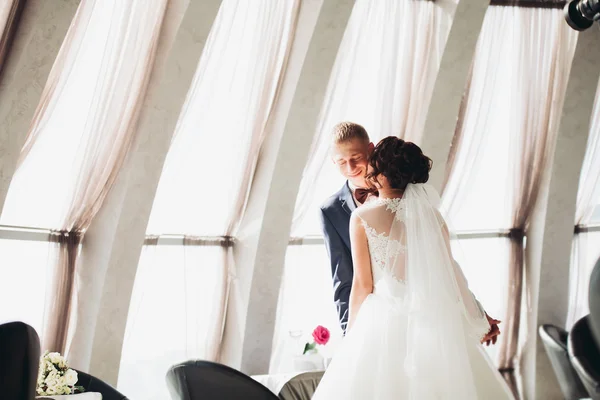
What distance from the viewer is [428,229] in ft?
9.39

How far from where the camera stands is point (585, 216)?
6.73 meters

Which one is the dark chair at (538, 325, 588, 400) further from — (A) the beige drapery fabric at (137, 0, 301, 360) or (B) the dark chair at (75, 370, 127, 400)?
(B) the dark chair at (75, 370, 127, 400)

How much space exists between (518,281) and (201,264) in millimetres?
3606

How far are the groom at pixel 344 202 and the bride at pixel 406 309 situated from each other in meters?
0.47

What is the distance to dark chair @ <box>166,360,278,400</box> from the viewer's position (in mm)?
3314

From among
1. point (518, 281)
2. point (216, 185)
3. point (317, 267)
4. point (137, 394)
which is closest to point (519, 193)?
point (518, 281)

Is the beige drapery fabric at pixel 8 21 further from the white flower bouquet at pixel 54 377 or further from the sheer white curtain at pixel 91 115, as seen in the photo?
the white flower bouquet at pixel 54 377

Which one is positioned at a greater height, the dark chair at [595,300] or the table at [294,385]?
the dark chair at [595,300]

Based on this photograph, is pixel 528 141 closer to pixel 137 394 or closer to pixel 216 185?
pixel 216 185

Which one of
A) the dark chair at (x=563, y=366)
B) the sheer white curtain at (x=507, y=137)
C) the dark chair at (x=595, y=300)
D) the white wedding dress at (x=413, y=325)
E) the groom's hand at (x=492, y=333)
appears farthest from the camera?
the sheer white curtain at (x=507, y=137)

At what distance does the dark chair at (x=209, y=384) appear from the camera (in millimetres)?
3314

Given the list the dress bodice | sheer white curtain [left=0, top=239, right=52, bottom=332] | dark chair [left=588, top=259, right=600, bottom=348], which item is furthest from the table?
dark chair [left=588, top=259, right=600, bottom=348]

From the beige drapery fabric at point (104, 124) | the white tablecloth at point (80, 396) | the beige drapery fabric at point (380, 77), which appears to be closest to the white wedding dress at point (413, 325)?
the white tablecloth at point (80, 396)

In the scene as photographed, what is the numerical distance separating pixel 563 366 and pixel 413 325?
257 centimetres
